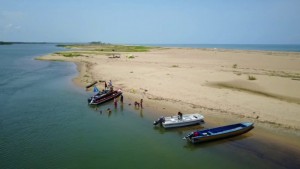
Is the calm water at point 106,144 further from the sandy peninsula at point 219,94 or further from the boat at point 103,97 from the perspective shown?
the sandy peninsula at point 219,94

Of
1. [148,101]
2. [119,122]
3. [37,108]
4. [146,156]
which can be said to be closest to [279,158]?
[146,156]

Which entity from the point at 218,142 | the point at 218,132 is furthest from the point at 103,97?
the point at 218,142

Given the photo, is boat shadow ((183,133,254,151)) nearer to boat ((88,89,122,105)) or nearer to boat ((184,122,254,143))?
boat ((184,122,254,143))

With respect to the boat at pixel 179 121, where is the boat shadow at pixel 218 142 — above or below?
below

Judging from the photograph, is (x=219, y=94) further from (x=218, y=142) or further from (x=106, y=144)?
(x=106, y=144)

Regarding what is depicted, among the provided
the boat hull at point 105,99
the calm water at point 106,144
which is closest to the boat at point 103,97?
the boat hull at point 105,99
